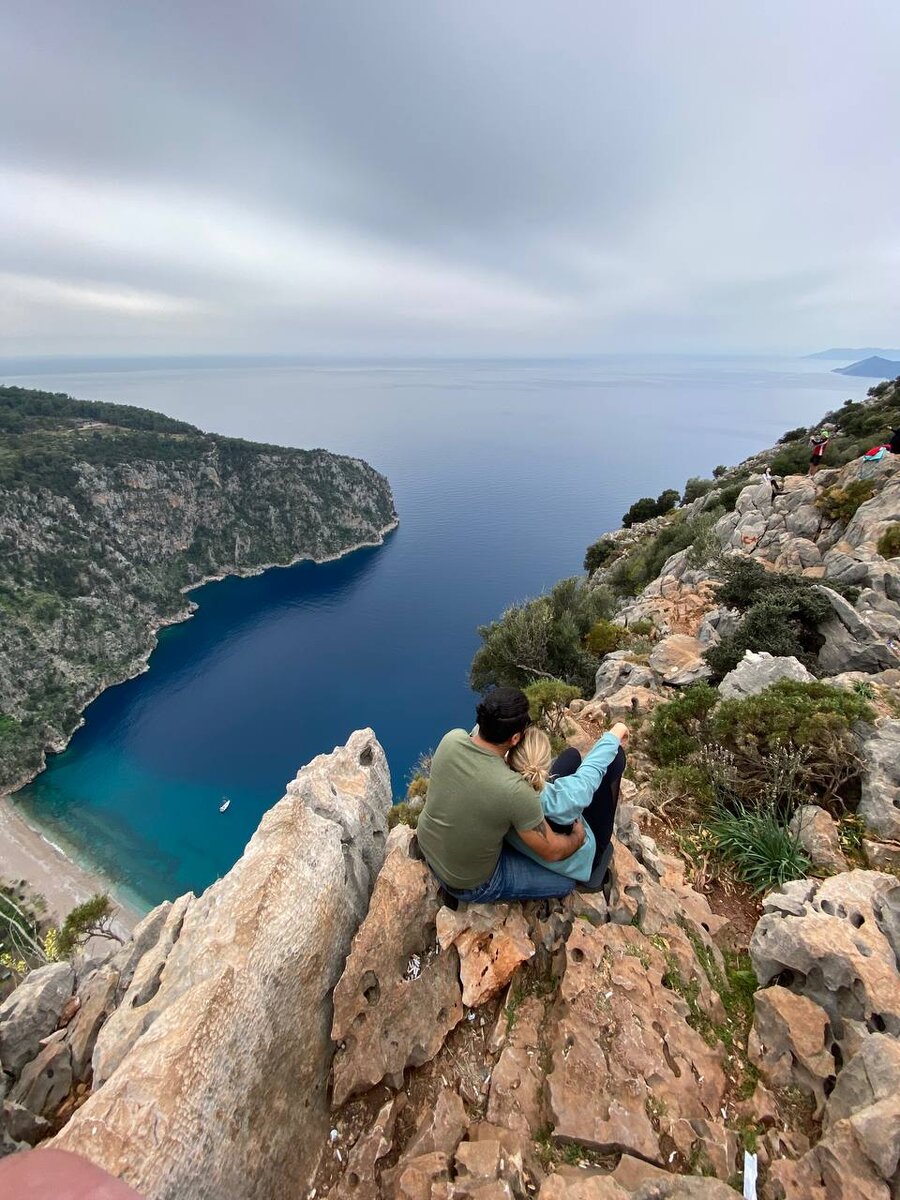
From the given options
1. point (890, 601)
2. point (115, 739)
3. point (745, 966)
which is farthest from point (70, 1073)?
point (115, 739)

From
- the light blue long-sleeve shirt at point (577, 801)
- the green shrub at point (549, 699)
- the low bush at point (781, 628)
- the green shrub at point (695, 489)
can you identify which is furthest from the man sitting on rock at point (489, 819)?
the green shrub at point (695, 489)

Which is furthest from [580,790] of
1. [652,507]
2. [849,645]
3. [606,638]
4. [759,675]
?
[652,507]

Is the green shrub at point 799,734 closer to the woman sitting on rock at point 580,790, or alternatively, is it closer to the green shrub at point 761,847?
the green shrub at point 761,847

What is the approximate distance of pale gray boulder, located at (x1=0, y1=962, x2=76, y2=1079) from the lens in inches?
269

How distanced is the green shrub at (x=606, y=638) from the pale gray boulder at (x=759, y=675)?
8.78 m

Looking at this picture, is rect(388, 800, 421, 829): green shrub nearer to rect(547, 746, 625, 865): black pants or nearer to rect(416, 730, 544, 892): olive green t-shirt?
rect(416, 730, 544, 892): olive green t-shirt

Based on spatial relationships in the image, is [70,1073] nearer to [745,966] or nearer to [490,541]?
[745,966]

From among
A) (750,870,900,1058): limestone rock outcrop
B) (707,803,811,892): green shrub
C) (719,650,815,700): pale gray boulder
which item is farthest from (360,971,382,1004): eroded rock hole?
(719,650,815,700): pale gray boulder

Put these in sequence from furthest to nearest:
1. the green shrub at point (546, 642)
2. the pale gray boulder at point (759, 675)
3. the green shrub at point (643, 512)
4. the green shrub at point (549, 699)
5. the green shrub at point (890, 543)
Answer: the green shrub at point (643, 512)
the green shrub at point (546, 642)
the green shrub at point (890, 543)
the green shrub at point (549, 699)
the pale gray boulder at point (759, 675)

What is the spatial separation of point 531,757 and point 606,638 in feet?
54.1

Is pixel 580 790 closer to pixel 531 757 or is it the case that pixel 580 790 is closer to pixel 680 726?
pixel 531 757

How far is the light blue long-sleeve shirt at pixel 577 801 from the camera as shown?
190 inches

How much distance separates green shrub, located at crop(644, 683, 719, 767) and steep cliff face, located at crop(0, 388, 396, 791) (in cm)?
7915

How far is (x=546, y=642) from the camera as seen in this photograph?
972 inches
